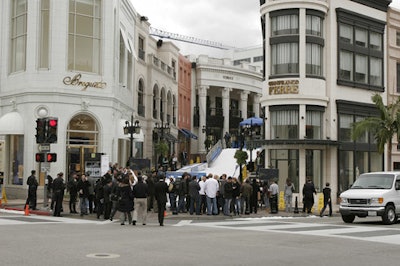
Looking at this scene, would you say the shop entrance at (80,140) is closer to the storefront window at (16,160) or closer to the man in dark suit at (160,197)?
the storefront window at (16,160)

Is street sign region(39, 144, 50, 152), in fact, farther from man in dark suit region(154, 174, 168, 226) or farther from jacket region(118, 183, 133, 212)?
man in dark suit region(154, 174, 168, 226)

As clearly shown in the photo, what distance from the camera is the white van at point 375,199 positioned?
2158 centimetres

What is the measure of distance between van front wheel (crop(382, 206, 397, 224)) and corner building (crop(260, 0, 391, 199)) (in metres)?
13.5

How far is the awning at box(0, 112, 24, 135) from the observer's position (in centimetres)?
3328

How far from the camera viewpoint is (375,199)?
70.8 feet

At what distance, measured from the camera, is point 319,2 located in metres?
36.8

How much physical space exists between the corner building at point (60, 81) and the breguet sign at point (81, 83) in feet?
0.18

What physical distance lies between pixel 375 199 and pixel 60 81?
19.0m

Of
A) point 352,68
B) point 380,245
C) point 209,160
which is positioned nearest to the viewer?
point 380,245

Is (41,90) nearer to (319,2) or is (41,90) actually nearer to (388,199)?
(319,2)

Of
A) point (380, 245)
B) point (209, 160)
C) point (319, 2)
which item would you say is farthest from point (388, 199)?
point (209, 160)

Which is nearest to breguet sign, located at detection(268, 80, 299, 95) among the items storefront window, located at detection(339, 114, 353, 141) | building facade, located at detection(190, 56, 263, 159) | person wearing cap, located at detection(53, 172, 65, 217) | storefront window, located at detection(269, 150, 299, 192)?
storefront window, located at detection(269, 150, 299, 192)

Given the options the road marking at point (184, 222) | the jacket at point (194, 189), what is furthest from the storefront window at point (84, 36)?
the road marking at point (184, 222)

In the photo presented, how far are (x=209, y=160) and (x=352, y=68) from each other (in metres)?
15.5
